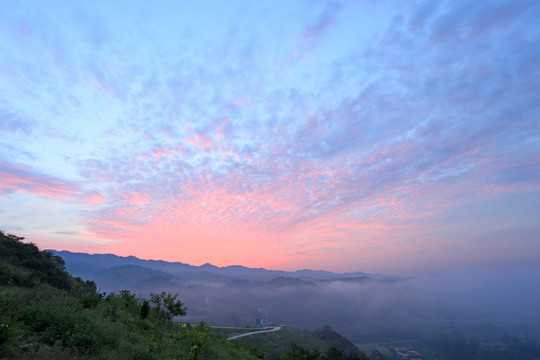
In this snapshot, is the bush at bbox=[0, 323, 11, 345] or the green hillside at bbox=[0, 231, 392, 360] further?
the green hillside at bbox=[0, 231, 392, 360]

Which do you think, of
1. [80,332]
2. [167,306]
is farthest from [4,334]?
[167,306]

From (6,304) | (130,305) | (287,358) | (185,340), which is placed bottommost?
(287,358)

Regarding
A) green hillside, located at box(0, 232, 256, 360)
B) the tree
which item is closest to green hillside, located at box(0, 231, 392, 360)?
green hillside, located at box(0, 232, 256, 360)

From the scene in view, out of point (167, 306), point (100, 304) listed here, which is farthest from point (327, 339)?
point (100, 304)

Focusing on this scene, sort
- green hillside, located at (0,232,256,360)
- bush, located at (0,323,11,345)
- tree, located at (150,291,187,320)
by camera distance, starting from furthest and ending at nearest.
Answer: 1. tree, located at (150,291,187,320)
2. green hillside, located at (0,232,256,360)
3. bush, located at (0,323,11,345)

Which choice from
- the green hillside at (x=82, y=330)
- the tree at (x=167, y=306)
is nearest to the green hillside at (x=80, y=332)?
the green hillside at (x=82, y=330)

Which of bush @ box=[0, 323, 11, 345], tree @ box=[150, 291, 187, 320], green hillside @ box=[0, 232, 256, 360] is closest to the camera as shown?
bush @ box=[0, 323, 11, 345]

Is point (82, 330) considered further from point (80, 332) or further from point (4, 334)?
point (4, 334)

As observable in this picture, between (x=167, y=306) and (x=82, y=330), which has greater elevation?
(x=82, y=330)

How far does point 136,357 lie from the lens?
38.3 feet

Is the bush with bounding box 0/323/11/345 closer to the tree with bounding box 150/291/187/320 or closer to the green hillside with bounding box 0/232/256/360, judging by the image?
the green hillside with bounding box 0/232/256/360

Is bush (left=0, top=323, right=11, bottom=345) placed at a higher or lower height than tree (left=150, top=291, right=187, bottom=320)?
higher

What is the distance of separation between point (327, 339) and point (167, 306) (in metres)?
139

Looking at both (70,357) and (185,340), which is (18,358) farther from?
(185,340)
